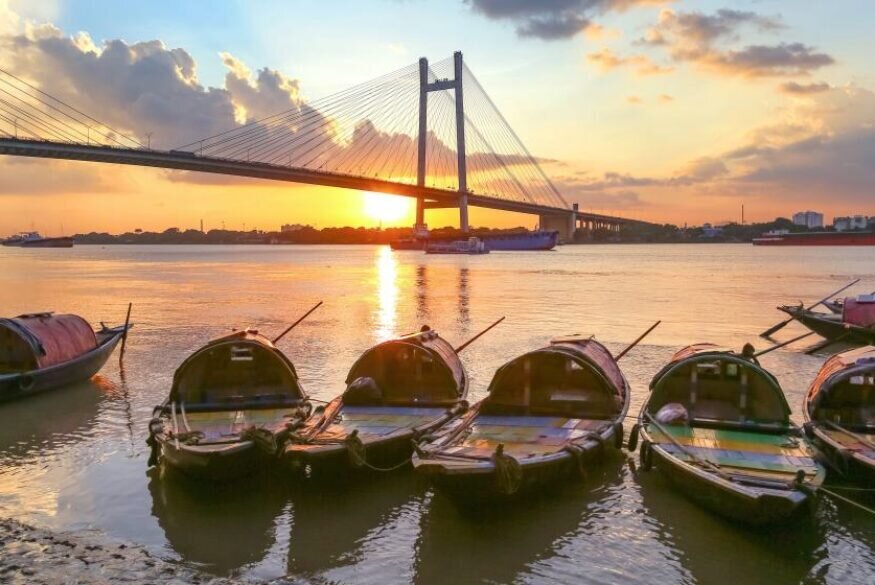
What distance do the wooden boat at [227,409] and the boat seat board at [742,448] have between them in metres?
4.49

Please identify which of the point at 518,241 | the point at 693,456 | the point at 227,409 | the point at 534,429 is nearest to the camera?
the point at 693,456

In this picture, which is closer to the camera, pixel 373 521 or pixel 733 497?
pixel 733 497

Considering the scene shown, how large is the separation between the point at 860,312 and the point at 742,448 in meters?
12.2

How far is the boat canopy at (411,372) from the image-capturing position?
390 inches

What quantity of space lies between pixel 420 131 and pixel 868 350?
73533mm

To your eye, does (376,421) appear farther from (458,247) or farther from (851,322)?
(458,247)

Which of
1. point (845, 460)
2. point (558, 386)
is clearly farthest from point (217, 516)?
point (845, 460)

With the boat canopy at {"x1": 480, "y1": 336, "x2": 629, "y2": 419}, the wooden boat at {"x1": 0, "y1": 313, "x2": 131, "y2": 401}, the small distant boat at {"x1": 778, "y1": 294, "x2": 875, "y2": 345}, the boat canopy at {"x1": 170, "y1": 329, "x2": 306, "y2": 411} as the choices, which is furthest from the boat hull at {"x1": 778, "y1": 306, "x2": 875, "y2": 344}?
the wooden boat at {"x1": 0, "y1": 313, "x2": 131, "y2": 401}

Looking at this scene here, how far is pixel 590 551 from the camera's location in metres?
6.64

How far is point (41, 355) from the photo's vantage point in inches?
490

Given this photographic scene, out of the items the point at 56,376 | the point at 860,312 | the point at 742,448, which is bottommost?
the point at 56,376

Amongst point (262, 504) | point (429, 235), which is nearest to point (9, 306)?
point (262, 504)

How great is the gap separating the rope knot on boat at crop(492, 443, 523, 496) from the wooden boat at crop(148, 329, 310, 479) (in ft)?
8.33

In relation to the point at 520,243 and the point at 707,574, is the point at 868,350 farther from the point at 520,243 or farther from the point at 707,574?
the point at 520,243
